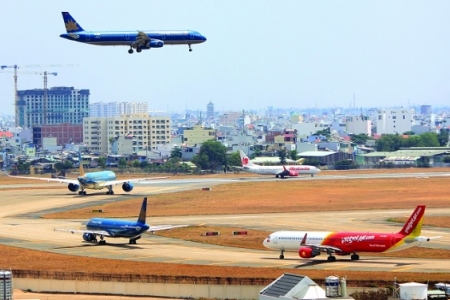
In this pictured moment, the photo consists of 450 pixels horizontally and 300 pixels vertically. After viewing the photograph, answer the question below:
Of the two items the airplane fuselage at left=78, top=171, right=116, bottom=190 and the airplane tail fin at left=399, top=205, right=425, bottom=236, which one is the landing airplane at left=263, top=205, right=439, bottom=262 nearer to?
the airplane tail fin at left=399, top=205, right=425, bottom=236

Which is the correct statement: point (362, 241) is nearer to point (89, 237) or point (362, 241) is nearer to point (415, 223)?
point (415, 223)

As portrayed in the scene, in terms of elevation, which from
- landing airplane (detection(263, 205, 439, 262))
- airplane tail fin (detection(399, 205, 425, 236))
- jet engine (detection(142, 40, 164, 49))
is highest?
jet engine (detection(142, 40, 164, 49))

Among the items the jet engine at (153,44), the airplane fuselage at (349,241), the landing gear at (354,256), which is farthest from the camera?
the jet engine at (153,44)

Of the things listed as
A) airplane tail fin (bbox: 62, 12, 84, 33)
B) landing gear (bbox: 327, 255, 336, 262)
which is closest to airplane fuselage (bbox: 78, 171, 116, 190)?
airplane tail fin (bbox: 62, 12, 84, 33)

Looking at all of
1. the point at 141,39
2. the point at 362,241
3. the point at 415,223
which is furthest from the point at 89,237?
the point at 415,223

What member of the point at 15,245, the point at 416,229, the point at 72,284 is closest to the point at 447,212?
the point at 416,229

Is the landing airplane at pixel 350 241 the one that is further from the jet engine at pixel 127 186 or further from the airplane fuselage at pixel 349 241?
the jet engine at pixel 127 186

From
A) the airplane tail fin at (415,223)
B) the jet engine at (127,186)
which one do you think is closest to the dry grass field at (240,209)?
the airplane tail fin at (415,223)
